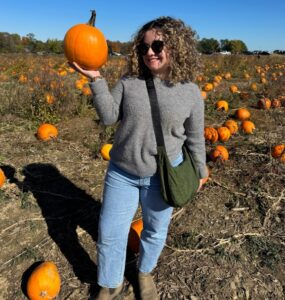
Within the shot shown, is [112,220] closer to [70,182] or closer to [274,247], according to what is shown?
[274,247]

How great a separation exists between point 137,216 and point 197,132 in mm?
1735

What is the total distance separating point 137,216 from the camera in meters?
3.79

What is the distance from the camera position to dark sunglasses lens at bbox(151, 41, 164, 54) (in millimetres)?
2090

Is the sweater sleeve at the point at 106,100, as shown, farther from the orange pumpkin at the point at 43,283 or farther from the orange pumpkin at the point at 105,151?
the orange pumpkin at the point at 105,151

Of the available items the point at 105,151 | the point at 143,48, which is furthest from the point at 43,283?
the point at 105,151

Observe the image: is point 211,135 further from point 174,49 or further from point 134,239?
point 174,49

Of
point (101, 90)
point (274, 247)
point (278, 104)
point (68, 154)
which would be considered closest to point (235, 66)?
point (278, 104)

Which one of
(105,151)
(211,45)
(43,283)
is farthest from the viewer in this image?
(211,45)

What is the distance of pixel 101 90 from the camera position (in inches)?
80.0

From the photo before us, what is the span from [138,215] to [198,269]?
3.30ft

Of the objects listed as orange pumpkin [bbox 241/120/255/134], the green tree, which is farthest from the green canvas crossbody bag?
the green tree

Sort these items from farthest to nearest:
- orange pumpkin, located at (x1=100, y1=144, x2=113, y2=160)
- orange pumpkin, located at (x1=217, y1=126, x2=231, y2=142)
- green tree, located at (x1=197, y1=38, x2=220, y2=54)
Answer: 1. green tree, located at (x1=197, y1=38, x2=220, y2=54)
2. orange pumpkin, located at (x1=217, y1=126, x2=231, y2=142)
3. orange pumpkin, located at (x1=100, y1=144, x2=113, y2=160)

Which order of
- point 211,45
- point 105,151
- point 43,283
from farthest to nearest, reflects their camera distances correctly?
point 211,45, point 105,151, point 43,283

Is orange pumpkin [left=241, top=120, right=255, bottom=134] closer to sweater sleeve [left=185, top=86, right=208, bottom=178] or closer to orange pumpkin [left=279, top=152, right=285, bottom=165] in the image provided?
orange pumpkin [left=279, top=152, right=285, bottom=165]
